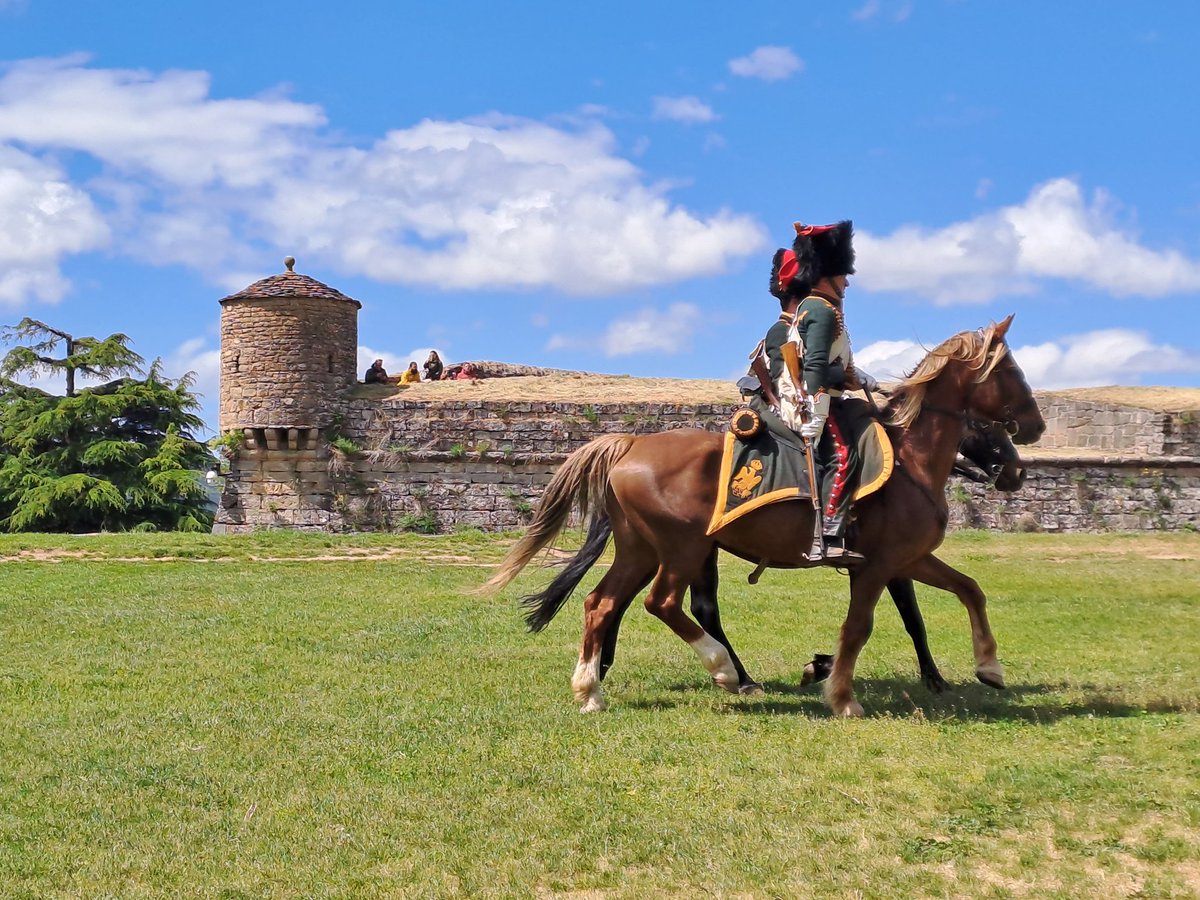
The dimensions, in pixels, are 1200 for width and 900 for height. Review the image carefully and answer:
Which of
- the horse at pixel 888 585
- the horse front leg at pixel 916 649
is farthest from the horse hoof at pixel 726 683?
the horse front leg at pixel 916 649

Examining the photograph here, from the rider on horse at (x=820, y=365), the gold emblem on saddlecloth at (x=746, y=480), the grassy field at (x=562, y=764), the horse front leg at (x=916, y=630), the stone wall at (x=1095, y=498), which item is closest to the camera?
the grassy field at (x=562, y=764)

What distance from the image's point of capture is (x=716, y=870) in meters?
4.57

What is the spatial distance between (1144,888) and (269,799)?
346 centimetres

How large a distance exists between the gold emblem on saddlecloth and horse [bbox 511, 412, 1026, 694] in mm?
997

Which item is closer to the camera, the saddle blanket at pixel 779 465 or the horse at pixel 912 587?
the saddle blanket at pixel 779 465

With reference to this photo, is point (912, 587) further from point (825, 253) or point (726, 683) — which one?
point (825, 253)

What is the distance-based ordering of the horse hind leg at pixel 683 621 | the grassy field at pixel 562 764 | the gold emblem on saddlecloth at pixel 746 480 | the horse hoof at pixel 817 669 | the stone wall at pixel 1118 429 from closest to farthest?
1. the grassy field at pixel 562 764
2. the gold emblem on saddlecloth at pixel 746 480
3. the horse hind leg at pixel 683 621
4. the horse hoof at pixel 817 669
5. the stone wall at pixel 1118 429

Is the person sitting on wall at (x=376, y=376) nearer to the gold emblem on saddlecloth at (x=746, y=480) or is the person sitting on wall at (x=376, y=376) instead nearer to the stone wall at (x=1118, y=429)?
the stone wall at (x=1118, y=429)

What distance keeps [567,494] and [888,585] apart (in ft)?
7.49

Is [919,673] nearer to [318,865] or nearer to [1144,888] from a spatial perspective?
[1144,888]

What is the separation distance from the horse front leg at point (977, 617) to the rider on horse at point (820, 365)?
2.91 feet

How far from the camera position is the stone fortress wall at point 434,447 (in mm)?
25781

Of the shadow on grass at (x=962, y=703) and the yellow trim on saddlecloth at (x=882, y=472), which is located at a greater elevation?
the yellow trim on saddlecloth at (x=882, y=472)

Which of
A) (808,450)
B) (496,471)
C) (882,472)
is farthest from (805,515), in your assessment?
(496,471)
